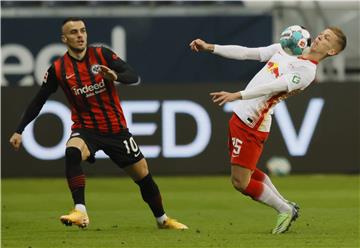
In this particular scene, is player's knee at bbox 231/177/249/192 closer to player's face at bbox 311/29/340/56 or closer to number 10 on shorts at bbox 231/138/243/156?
number 10 on shorts at bbox 231/138/243/156

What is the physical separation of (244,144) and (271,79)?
27.9 inches

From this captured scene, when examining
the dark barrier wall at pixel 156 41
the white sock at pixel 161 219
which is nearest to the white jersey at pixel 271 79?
the white sock at pixel 161 219

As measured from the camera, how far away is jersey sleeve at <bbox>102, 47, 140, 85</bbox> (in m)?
11.1

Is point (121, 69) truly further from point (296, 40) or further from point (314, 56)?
point (314, 56)

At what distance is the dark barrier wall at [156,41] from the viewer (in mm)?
22766

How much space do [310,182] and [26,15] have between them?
25.3 feet

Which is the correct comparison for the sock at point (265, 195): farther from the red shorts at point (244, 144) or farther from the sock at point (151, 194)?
the sock at point (151, 194)

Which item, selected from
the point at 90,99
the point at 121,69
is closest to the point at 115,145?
Result: the point at 90,99

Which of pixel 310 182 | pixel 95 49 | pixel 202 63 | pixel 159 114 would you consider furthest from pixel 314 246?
pixel 202 63

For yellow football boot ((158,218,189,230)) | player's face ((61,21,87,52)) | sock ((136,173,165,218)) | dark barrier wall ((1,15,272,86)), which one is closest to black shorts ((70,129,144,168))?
sock ((136,173,165,218))

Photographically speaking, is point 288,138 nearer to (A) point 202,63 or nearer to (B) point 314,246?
(A) point 202,63

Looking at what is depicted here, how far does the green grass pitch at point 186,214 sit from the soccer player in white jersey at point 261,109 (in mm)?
388

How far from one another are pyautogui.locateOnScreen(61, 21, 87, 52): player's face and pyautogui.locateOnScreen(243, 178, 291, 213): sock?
219cm

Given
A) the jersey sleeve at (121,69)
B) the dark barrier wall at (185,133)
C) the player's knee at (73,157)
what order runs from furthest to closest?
the dark barrier wall at (185,133) < the jersey sleeve at (121,69) < the player's knee at (73,157)
